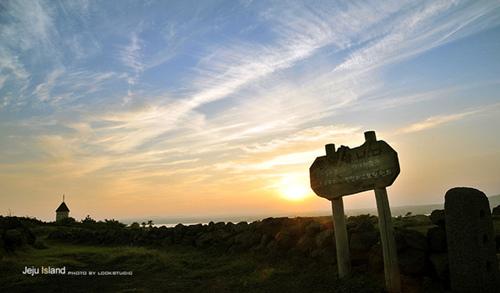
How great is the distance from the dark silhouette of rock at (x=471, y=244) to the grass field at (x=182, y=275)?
5.57 ft

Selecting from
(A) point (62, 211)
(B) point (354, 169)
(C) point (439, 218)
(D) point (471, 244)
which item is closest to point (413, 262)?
(C) point (439, 218)

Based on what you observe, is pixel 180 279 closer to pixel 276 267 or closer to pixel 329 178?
pixel 276 267

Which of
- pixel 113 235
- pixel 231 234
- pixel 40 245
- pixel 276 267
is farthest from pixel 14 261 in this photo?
pixel 276 267

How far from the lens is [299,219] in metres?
12.5

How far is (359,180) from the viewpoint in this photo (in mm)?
8562

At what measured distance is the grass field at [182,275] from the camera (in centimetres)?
902

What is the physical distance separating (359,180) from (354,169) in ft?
1.02

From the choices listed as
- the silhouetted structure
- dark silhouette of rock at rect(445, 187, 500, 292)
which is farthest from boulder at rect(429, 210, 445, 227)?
the silhouetted structure

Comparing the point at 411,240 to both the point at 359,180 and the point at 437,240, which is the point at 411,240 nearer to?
the point at 437,240

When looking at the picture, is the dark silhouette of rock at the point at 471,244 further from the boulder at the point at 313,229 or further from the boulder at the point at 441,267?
the boulder at the point at 313,229

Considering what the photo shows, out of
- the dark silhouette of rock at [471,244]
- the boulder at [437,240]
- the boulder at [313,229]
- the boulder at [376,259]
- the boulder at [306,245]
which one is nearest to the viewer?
the dark silhouette of rock at [471,244]

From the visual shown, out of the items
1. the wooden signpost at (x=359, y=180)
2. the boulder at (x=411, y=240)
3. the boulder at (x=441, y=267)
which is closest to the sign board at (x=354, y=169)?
the wooden signpost at (x=359, y=180)

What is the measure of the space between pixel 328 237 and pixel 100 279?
7291 millimetres

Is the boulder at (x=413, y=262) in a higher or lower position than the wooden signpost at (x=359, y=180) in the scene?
lower
